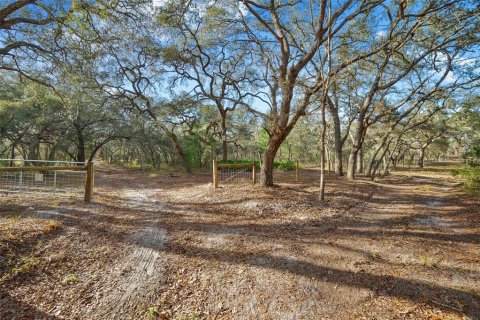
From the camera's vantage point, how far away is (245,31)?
32.0ft

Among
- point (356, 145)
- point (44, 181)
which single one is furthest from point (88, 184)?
point (356, 145)

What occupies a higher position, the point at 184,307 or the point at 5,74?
the point at 5,74

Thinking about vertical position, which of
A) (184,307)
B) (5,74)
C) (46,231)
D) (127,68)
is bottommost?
(184,307)

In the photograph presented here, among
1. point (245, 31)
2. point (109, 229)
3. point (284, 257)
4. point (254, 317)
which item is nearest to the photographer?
point (254, 317)

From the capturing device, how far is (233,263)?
3.65 metres

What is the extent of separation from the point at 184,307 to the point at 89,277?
1454 millimetres

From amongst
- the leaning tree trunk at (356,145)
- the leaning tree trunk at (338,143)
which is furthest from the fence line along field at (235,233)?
the leaning tree trunk at (338,143)

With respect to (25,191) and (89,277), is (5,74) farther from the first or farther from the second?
(89,277)

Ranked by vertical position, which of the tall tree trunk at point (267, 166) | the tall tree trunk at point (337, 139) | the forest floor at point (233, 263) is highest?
the tall tree trunk at point (337, 139)

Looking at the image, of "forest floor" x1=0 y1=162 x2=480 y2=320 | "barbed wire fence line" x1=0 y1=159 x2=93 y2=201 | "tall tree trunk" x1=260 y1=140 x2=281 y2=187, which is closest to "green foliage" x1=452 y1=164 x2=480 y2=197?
"forest floor" x1=0 y1=162 x2=480 y2=320

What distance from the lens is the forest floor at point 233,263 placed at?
2666 millimetres

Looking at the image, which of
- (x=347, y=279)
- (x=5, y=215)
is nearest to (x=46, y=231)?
(x=5, y=215)

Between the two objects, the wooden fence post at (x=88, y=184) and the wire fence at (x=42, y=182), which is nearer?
the wooden fence post at (x=88, y=184)

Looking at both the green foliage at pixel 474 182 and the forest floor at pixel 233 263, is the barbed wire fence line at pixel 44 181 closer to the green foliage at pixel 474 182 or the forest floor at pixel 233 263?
the forest floor at pixel 233 263
